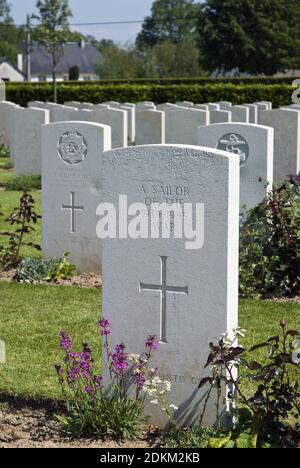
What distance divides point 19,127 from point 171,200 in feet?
36.9

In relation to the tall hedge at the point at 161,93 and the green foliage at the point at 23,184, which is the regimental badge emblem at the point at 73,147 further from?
the tall hedge at the point at 161,93

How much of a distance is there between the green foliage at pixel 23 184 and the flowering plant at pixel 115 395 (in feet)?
32.1

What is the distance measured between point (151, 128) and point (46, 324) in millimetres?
9611

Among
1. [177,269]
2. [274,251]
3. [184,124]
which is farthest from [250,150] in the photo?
[184,124]

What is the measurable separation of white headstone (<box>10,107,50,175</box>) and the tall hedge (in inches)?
494

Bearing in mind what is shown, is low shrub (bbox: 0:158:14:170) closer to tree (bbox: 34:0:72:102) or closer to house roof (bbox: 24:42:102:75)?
tree (bbox: 34:0:72:102)

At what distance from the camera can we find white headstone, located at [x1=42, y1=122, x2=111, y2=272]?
831 cm

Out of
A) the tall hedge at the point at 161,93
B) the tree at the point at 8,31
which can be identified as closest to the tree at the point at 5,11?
the tree at the point at 8,31

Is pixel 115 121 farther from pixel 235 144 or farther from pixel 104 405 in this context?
pixel 104 405

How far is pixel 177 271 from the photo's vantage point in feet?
15.1

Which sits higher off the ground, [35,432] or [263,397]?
[263,397]

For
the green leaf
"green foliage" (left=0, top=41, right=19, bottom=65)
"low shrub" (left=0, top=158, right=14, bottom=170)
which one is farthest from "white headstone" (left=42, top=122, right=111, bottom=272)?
"green foliage" (left=0, top=41, right=19, bottom=65)

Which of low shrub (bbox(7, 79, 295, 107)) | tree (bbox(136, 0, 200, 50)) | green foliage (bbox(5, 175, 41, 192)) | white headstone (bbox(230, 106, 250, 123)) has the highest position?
Result: tree (bbox(136, 0, 200, 50))

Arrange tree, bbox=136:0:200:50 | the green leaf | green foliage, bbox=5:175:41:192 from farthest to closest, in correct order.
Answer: tree, bbox=136:0:200:50 → green foliage, bbox=5:175:41:192 → the green leaf
